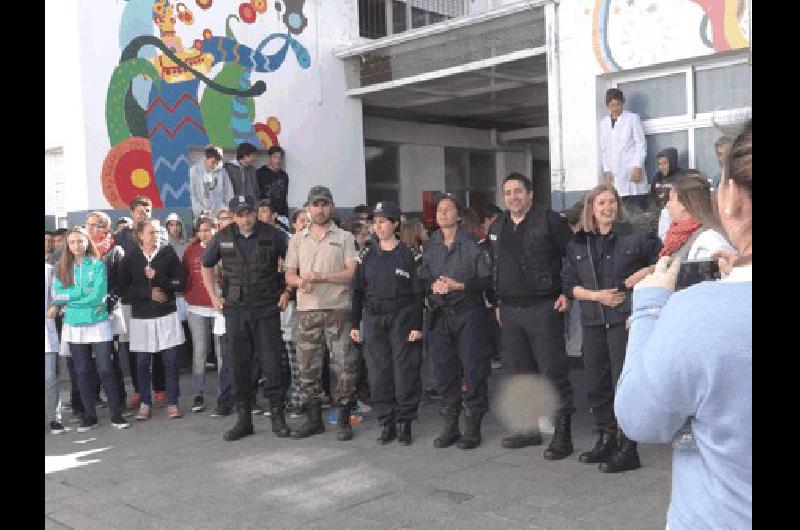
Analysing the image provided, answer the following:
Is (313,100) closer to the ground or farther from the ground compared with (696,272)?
farther from the ground

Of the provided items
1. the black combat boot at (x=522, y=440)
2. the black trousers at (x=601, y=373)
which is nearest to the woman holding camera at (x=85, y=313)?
the black combat boot at (x=522, y=440)

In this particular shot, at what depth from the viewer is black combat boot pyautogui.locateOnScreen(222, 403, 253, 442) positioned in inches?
255

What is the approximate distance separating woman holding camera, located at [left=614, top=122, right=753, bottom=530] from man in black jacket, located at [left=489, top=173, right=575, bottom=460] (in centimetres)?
403

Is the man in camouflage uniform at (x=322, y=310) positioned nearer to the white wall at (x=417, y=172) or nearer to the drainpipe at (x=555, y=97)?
the drainpipe at (x=555, y=97)

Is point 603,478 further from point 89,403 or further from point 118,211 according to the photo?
point 118,211

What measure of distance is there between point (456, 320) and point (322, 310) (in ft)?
3.91

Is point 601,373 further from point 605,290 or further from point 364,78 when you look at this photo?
point 364,78

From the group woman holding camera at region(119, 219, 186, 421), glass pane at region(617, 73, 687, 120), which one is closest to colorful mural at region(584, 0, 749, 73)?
glass pane at region(617, 73, 687, 120)

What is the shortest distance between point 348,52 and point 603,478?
10.1 m

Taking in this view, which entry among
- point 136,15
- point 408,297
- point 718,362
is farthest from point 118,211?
point 718,362

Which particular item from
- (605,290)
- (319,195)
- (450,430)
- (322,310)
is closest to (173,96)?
(319,195)

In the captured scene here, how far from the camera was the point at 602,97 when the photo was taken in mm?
9914

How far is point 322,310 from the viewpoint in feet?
21.2

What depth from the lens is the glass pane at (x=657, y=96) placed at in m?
9.49
